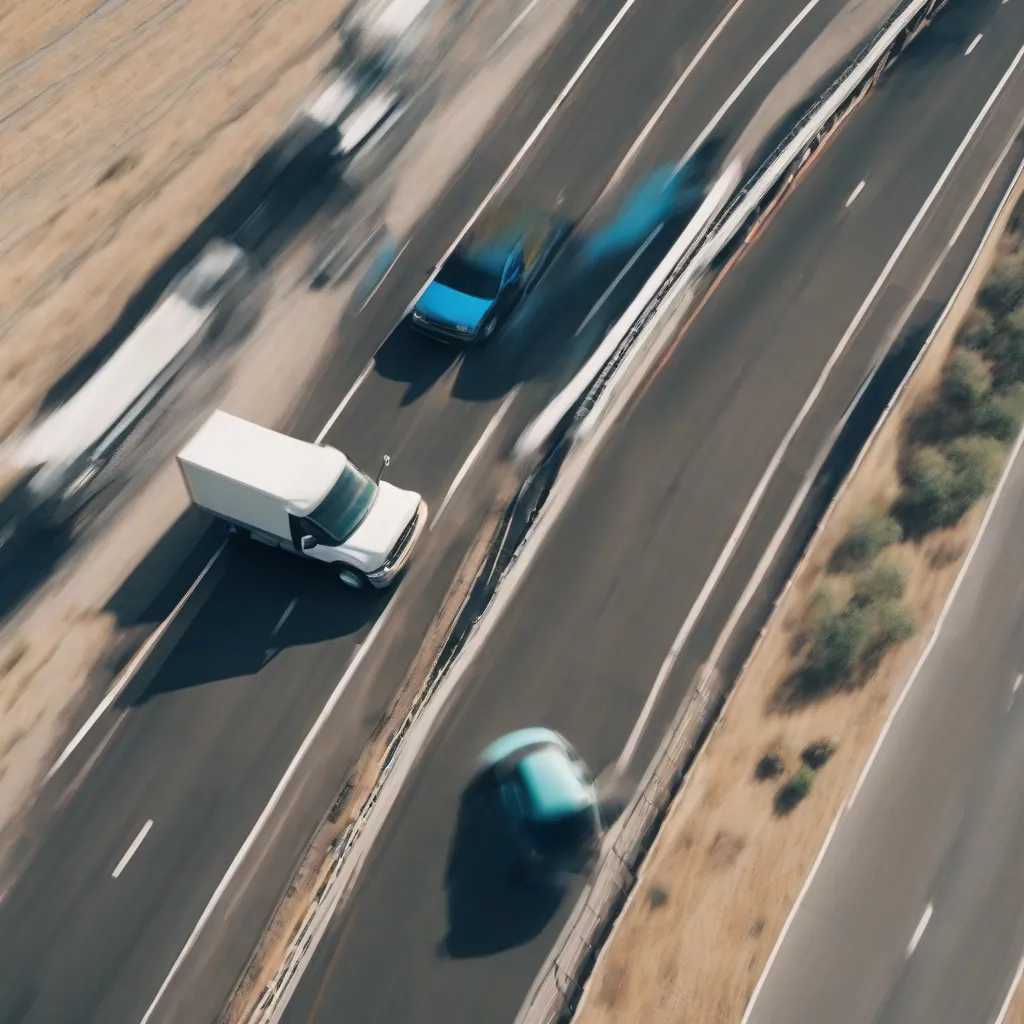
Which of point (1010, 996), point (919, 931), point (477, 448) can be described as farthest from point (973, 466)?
point (477, 448)

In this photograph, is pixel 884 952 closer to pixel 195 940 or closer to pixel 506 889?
pixel 506 889

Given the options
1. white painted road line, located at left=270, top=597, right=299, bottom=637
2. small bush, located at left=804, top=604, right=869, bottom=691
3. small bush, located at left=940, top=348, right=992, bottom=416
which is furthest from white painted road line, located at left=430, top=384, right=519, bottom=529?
small bush, located at left=940, top=348, right=992, bottom=416

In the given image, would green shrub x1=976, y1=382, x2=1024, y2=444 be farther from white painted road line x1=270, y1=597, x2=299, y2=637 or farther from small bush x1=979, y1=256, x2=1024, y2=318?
white painted road line x1=270, y1=597, x2=299, y2=637

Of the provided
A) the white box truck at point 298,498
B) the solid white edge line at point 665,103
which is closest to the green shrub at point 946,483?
the solid white edge line at point 665,103

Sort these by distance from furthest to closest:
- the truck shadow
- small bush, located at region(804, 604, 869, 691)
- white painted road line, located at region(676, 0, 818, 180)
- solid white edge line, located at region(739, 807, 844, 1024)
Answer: white painted road line, located at region(676, 0, 818, 180), small bush, located at region(804, 604, 869, 691), the truck shadow, solid white edge line, located at region(739, 807, 844, 1024)

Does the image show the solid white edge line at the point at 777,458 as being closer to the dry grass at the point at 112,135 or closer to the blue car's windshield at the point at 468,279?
the blue car's windshield at the point at 468,279

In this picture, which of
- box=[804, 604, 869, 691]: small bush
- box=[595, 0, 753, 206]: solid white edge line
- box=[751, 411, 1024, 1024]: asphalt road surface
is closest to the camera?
box=[751, 411, 1024, 1024]: asphalt road surface
